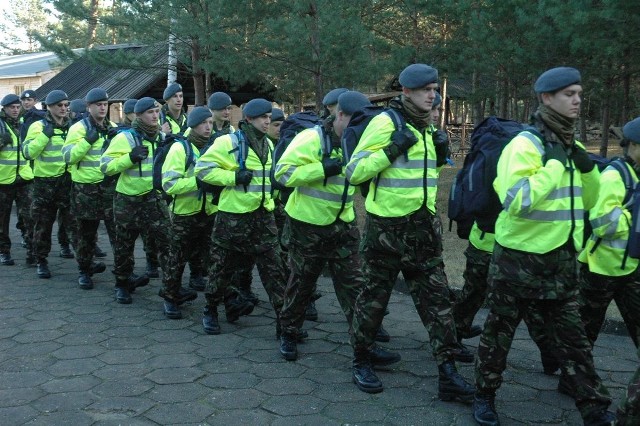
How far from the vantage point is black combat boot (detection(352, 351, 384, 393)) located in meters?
4.82

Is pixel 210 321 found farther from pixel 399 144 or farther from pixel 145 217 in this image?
pixel 399 144

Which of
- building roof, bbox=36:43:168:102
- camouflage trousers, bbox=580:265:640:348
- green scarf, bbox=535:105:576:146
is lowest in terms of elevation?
camouflage trousers, bbox=580:265:640:348

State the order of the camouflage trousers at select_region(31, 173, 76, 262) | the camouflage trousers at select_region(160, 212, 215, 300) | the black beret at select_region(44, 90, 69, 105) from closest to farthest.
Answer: the camouflage trousers at select_region(160, 212, 215, 300), the black beret at select_region(44, 90, 69, 105), the camouflage trousers at select_region(31, 173, 76, 262)

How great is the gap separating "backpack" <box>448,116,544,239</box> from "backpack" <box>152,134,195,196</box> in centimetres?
290

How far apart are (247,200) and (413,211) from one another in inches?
72.8

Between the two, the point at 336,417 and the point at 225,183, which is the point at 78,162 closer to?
the point at 225,183

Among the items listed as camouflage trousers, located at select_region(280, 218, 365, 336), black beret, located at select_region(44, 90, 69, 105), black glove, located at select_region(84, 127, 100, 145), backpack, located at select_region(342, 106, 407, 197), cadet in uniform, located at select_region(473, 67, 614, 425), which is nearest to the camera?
cadet in uniform, located at select_region(473, 67, 614, 425)

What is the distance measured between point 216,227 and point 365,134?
1994mm

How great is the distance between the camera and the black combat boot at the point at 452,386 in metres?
4.54

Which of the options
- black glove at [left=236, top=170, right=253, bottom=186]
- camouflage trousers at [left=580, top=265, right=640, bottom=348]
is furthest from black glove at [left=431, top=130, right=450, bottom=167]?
black glove at [left=236, top=170, right=253, bottom=186]

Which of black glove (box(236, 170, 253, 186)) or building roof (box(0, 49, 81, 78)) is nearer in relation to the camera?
black glove (box(236, 170, 253, 186))

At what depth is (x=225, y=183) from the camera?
5902 millimetres

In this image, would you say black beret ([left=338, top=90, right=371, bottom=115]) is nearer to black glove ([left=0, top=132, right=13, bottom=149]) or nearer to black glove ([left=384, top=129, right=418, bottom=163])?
black glove ([left=384, top=129, right=418, bottom=163])

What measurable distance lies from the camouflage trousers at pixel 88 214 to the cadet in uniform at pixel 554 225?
15.7 ft
